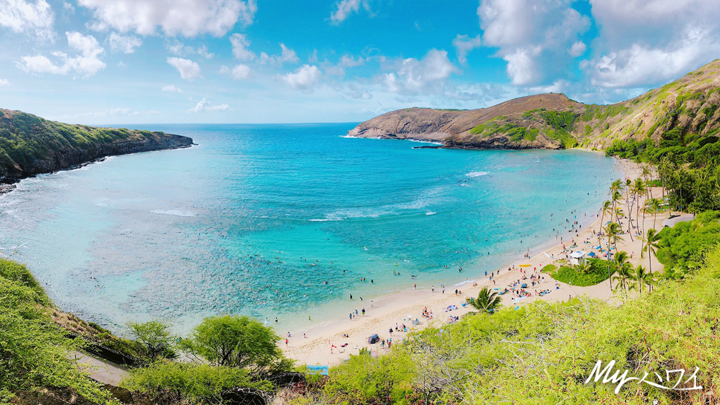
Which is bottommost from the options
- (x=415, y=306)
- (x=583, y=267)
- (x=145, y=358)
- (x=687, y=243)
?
(x=415, y=306)

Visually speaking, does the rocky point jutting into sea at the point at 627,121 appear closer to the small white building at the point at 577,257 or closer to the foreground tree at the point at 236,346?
the small white building at the point at 577,257

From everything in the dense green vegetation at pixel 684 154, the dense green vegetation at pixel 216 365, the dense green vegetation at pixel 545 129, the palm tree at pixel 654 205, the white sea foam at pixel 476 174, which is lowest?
the dense green vegetation at pixel 216 365

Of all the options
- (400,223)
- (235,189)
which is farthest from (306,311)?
(235,189)

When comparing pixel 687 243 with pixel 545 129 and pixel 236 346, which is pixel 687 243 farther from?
pixel 545 129

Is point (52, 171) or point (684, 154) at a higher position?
point (684, 154)

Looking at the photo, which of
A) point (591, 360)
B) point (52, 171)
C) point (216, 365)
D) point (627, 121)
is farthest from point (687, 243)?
point (52, 171)

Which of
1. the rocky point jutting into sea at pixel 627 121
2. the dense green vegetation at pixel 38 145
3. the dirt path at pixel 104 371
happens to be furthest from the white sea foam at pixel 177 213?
the rocky point jutting into sea at pixel 627 121

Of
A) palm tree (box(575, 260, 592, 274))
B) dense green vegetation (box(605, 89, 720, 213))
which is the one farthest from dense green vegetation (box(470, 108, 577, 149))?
palm tree (box(575, 260, 592, 274))

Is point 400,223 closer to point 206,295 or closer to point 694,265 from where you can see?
point 206,295
